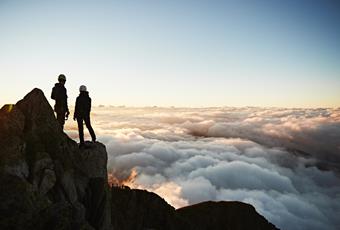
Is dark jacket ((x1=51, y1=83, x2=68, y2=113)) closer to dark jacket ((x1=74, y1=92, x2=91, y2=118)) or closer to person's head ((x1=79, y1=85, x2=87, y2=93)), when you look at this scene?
dark jacket ((x1=74, y1=92, x2=91, y2=118))

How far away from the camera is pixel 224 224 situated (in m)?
148

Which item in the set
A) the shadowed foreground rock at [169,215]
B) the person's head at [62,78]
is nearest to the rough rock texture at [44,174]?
the person's head at [62,78]

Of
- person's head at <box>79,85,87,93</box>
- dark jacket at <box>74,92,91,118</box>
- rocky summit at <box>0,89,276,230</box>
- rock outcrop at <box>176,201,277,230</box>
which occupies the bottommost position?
rock outcrop at <box>176,201,277,230</box>

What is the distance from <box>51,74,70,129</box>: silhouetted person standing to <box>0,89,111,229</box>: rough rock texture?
2.94 ft

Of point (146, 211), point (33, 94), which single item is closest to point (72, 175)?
point (33, 94)

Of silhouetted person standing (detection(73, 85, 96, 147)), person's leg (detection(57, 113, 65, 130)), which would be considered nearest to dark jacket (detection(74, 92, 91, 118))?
silhouetted person standing (detection(73, 85, 96, 147))

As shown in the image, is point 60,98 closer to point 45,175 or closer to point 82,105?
point 82,105

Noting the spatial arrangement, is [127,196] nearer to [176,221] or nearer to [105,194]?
[176,221]

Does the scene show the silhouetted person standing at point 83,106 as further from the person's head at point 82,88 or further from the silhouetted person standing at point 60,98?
the silhouetted person standing at point 60,98

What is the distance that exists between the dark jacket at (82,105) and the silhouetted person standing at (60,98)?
3.31 ft

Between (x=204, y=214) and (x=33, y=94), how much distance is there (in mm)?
137344

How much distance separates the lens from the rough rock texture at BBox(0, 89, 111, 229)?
43.5 feet

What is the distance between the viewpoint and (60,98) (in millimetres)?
22938

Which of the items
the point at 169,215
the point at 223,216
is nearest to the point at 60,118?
the point at 169,215
